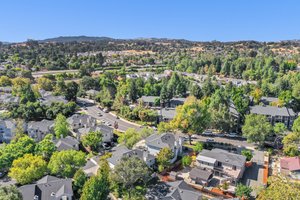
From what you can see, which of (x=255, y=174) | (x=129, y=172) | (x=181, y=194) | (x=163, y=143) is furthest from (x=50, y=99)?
(x=255, y=174)

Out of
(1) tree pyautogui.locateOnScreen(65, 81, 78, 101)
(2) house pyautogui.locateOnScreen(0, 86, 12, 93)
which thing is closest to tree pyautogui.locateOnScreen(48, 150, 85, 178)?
(1) tree pyautogui.locateOnScreen(65, 81, 78, 101)

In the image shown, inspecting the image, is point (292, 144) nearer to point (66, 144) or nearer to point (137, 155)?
point (137, 155)

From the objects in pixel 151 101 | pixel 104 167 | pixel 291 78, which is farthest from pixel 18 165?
pixel 291 78

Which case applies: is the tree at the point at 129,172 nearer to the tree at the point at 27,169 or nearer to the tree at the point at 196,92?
the tree at the point at 27,169

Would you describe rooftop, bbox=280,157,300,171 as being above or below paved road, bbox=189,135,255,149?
above

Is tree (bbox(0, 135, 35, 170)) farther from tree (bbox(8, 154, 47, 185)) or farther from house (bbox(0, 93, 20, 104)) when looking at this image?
house (bbox(0, 93, 20, 104))

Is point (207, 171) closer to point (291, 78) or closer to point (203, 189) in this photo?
point (203, 189)
